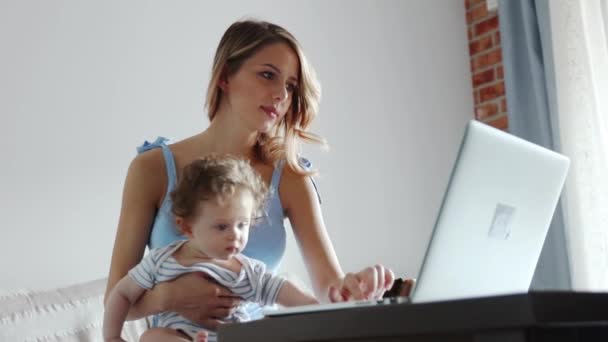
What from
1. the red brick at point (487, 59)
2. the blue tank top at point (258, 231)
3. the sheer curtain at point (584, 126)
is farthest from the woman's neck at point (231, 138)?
the red brick at point (487, 59)

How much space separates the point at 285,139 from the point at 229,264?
21.7 inches

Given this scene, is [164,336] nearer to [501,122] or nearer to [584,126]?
[584,126]

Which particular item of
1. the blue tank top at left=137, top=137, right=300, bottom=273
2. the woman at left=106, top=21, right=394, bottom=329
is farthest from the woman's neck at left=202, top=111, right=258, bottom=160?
the blue tank top at left=137, top=137, right=300, bottom=273

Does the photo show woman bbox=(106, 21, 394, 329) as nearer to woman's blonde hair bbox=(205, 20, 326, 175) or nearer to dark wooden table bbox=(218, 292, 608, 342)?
woman's blonde hair bbox=(205, 20, 326, 175)

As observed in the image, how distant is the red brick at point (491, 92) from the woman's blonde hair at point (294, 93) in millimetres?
1697

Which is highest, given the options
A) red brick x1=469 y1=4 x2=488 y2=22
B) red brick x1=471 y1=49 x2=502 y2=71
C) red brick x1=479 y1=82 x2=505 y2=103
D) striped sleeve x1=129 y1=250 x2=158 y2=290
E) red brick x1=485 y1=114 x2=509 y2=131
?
red brick x1=469 y1=4 x2=488 y2=22

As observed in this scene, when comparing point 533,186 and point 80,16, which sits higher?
point 80,16

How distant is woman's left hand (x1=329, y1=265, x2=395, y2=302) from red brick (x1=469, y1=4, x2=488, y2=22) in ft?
8.14

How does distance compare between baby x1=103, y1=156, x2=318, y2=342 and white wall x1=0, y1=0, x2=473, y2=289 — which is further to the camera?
white wall x1=0, y1=0, x2=473, y2=289

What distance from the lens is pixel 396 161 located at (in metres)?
3.58

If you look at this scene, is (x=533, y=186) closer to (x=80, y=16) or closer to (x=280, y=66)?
(x=280, y=66)

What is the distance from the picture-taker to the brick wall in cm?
368

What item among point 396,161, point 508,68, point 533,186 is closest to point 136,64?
point 396,161

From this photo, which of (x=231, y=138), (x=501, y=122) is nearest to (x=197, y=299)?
(x=231, y=138)
